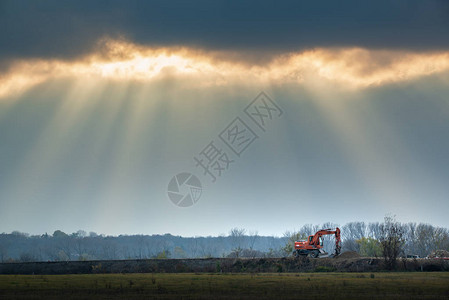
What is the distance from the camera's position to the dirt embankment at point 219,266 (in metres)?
65.8

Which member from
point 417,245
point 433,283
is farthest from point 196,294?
point 417,245

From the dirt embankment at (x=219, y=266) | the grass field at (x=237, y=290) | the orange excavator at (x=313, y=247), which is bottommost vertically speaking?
the grass field at (x=237, y=290)

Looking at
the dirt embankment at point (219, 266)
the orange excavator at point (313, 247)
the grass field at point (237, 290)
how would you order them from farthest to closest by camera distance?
the orange excavator at point (313, 247) < the dirt embankment at point (219, 266) < the grass field at point (237, 290)

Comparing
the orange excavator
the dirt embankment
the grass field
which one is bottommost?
the grass field

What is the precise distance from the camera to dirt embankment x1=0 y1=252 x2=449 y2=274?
216ft

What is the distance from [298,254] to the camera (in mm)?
80062

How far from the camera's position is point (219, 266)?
2712 inches

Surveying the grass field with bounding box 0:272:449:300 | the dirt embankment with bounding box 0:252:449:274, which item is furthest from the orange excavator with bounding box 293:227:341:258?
the grass field with bounding box 0:272:449:300

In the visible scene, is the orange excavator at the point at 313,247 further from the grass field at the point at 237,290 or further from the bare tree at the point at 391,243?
the grass field at the point at 237,290

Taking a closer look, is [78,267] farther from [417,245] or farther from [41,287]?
[417,245]

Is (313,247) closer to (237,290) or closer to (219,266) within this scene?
(219,266)

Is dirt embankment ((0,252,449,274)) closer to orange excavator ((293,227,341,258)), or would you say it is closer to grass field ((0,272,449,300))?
orange excavator ((293,227,341,258))

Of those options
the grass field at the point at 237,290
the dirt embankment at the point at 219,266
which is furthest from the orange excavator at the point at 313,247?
the grass field at the point at 237,290

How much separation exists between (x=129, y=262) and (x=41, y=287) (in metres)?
28.8
